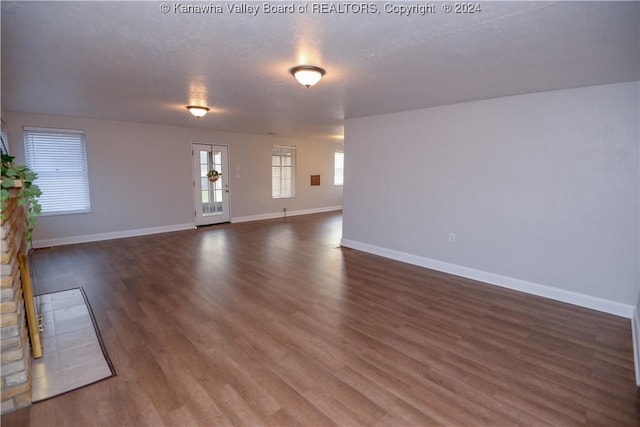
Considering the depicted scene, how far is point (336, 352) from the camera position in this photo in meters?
2.49

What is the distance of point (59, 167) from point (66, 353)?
4.49 meters

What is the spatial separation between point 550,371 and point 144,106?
5.58m

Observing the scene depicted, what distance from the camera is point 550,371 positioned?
2.29 metres

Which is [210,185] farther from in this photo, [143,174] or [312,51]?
[312,51]

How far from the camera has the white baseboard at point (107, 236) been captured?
18.1ft

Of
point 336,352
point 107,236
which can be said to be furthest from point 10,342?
point 107,236

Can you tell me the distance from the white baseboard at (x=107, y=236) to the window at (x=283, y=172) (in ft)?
8.43

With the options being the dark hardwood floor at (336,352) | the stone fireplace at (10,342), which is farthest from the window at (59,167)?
the stone fireplace at (10,342)

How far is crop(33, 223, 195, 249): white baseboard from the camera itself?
552 centimetres

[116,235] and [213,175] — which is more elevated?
[213,175]

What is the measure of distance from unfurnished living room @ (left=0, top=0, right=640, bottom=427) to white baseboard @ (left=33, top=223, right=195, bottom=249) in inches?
2.4

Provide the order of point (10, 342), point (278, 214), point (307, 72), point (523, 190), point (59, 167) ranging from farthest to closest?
1. point (278, 214)
2. point (59, 167)
3. point (523, 190)
4. point (307, 72)
5. point (10, 342)

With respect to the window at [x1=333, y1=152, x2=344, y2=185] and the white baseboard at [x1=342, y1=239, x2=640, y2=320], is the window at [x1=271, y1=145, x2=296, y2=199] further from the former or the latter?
the white baseboard at [x1=342, y1=239, x2=640, y2=320]

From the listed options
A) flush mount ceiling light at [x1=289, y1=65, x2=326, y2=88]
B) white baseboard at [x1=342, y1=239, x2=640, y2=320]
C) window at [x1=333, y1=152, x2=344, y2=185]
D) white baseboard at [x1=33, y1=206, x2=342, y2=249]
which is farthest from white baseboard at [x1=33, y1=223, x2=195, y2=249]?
flush mount ceiling light at [x1=289, y1=65, x2=326, y2=88]
